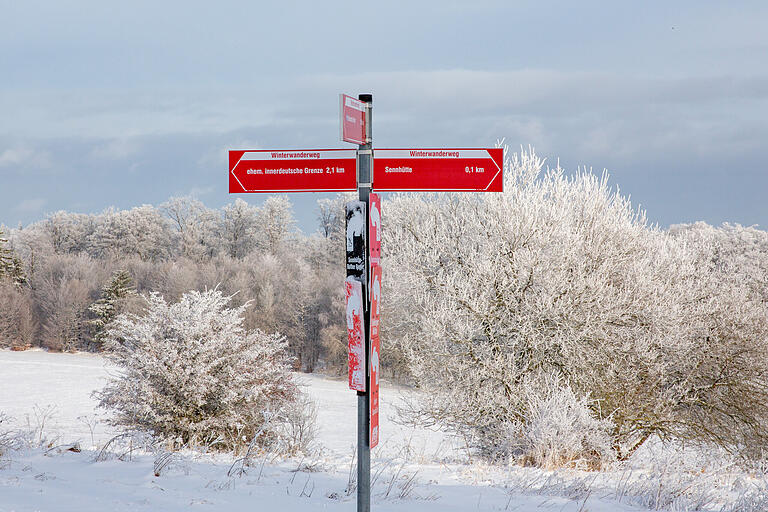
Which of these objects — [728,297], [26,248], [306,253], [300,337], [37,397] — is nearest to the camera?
[728,297]

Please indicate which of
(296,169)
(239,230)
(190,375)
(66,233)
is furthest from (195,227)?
(296,169)

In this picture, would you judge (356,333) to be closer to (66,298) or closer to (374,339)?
(374,339)

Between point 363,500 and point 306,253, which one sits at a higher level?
point 306,253

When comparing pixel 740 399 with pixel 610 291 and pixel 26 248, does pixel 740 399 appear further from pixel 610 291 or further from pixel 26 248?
pixel 26 248

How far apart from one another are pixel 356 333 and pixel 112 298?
50910 millimetres

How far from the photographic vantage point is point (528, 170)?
1507cm

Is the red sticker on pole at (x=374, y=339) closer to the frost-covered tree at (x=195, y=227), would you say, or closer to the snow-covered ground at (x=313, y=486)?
the snow-covered ground at (x=313, y=486)

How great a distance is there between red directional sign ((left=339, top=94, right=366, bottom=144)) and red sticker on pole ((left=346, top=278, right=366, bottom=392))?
0.81 metres

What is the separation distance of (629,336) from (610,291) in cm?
107

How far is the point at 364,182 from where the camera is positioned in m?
3.87

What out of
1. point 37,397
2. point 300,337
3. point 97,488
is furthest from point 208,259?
point 97,488

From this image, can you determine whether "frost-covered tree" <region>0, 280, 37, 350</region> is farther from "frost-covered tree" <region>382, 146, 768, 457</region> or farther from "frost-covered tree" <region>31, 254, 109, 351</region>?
"frost-covered tree" <region>382, 146, 768, 457</region>

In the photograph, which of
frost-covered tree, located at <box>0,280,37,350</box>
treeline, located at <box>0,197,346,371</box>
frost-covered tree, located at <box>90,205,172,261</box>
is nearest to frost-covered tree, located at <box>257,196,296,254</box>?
treeline, located at <box>0,197,346,371</box>

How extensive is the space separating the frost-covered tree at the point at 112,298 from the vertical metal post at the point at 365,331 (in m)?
48.5
